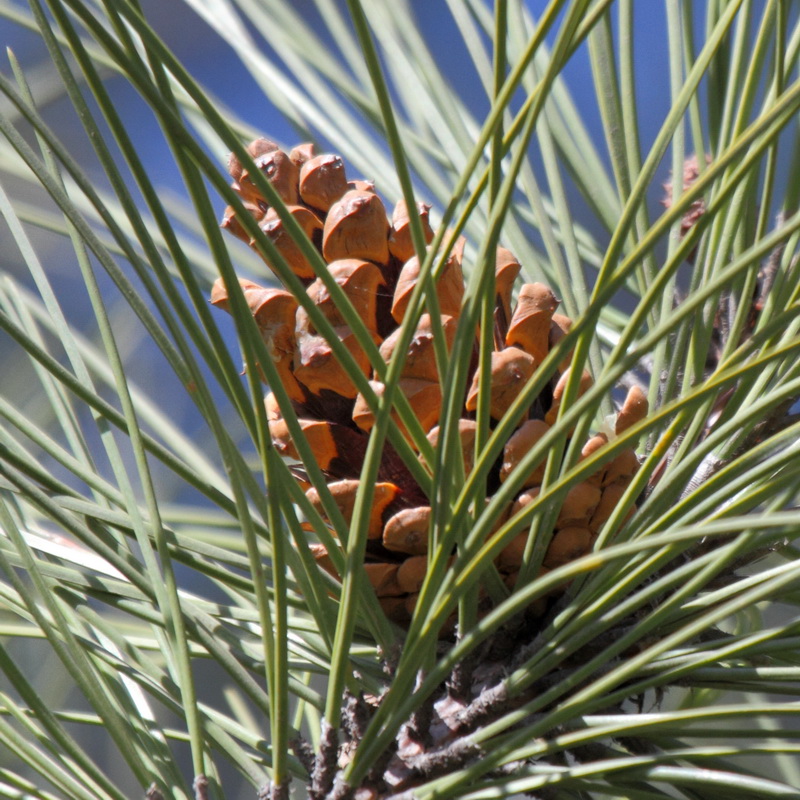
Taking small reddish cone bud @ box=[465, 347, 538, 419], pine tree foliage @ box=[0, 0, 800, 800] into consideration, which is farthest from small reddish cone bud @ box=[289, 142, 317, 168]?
small reddish cone bud @ box=[465, 347, 538, 419]

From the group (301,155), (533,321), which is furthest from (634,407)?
(301,155)

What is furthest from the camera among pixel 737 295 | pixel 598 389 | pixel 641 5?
pixel 641 5

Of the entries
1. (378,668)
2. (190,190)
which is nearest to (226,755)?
(378,668)

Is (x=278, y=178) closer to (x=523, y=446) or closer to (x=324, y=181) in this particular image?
(x=324, y=181)

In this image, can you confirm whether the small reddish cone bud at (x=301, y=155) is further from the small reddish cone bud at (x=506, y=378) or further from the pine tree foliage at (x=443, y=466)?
the small reddish cone bud at (x=506, y=378)

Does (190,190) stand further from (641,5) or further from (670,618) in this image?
(641,5)

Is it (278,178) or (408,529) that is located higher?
(278,178)
